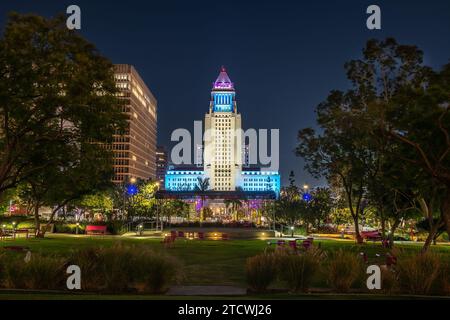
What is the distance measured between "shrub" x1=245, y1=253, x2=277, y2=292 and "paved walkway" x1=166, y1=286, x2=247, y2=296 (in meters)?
0.42

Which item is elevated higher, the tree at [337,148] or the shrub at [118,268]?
the tree at [337,148]

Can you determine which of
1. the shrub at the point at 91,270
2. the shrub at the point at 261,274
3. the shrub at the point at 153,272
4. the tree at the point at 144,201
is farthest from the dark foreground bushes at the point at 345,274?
the tree at the point at 144,201

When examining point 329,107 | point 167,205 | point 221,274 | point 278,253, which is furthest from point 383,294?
point 167,205

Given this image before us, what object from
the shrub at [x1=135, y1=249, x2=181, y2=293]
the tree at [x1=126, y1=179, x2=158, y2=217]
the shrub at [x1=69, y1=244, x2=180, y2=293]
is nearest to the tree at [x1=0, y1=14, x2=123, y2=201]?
the shrub at [x1=69, y1=244, x2=180, y2=293]

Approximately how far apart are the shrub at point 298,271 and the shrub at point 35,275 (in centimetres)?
701

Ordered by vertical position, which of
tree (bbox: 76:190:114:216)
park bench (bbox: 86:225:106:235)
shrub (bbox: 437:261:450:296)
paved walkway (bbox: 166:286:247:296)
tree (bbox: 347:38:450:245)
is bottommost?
park bench (bbox: 86:225:106:235)

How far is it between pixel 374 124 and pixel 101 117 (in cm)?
1444

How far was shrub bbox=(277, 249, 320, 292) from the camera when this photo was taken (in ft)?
50.1

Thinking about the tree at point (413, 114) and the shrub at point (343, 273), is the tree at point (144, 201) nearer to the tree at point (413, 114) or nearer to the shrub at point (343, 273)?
the tree at point (413, 114)

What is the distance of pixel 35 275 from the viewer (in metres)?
14.8

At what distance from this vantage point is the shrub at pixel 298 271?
15.3 meters

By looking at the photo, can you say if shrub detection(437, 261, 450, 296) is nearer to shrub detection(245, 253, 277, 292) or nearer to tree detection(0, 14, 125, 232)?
shrub detection(245, 253, 277, 292)

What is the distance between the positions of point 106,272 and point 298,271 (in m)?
6.03
